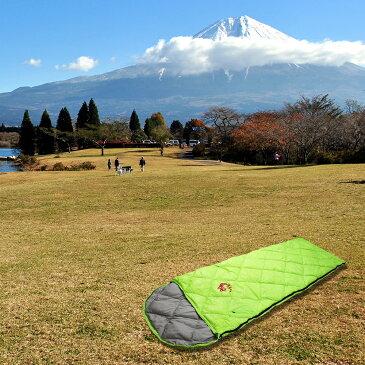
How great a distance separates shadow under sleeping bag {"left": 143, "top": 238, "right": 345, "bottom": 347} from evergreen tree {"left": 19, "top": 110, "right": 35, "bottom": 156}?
318ft

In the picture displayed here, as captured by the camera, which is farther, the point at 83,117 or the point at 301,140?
the point at 83,117

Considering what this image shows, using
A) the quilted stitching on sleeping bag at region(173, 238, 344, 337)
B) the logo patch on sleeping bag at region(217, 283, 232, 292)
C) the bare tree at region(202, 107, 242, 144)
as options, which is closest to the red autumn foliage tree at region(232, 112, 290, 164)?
the bare tree at region(202, 107, 242, 144)

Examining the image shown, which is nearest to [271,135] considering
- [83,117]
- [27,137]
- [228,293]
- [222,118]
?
[222,118]

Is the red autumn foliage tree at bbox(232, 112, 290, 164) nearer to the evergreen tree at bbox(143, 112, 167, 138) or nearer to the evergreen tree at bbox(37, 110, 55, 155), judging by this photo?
the evergreen tree at bbox(143, 112, 167, 138)

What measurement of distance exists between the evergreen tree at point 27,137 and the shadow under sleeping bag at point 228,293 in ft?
318

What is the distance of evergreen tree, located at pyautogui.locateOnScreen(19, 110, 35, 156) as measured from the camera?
306 feet

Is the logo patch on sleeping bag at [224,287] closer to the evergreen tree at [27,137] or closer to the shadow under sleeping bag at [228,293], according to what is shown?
the shadow under sleeping bag at [228,293]

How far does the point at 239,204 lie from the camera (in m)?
19.5

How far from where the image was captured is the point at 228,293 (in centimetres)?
722

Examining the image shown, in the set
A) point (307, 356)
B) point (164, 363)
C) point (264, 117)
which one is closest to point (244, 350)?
point (307, 356)

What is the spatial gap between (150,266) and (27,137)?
314ft

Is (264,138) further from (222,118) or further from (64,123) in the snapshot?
(64,123)

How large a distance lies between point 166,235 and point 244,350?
317 inches

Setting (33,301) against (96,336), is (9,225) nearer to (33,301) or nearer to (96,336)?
(33,301)
